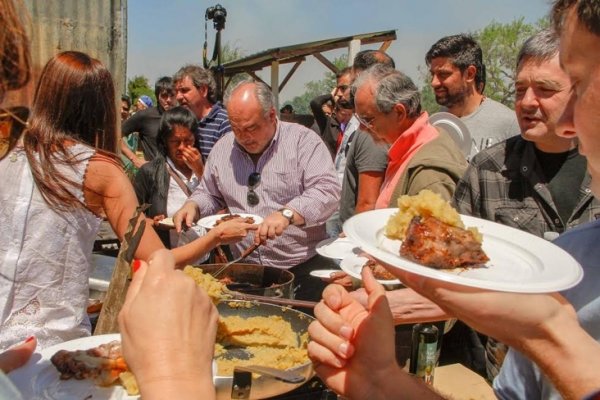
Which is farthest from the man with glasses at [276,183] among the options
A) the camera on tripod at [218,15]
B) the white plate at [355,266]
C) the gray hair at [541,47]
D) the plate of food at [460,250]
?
the camera on tripod at [218,15]

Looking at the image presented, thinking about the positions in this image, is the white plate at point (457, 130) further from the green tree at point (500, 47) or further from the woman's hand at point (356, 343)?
the green tree at point (500, 47)

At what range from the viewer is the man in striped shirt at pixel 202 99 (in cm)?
526

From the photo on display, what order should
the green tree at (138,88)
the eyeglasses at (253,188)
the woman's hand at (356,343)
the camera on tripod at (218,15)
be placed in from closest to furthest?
the woman's hand at (356,343) → the eyeglasses at (253,188) → the camera on tripod at (218,15) → the green tree at (138,88)

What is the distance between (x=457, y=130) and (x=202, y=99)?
9.09ft

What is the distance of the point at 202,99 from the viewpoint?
562cm

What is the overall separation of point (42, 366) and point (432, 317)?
51.6 inches

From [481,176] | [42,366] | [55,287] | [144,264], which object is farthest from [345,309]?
[481,176]

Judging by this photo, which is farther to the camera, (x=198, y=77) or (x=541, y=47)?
(x=198, y=77)

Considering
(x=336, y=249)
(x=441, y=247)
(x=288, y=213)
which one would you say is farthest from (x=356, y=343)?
(x=288, y=213)

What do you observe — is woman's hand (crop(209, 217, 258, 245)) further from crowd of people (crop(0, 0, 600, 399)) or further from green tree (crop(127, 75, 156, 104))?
green tree (crop(127, 75, 156, 104))

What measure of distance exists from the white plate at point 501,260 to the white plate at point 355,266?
59cm

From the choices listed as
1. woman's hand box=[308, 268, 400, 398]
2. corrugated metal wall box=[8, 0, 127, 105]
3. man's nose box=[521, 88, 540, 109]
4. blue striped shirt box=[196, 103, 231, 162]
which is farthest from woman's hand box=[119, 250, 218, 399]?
corrugated metal wall box=[8, 0, 127, 105]

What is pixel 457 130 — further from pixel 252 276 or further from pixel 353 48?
pixel 353 48

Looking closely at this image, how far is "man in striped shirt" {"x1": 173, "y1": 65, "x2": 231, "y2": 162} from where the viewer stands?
526 cm
